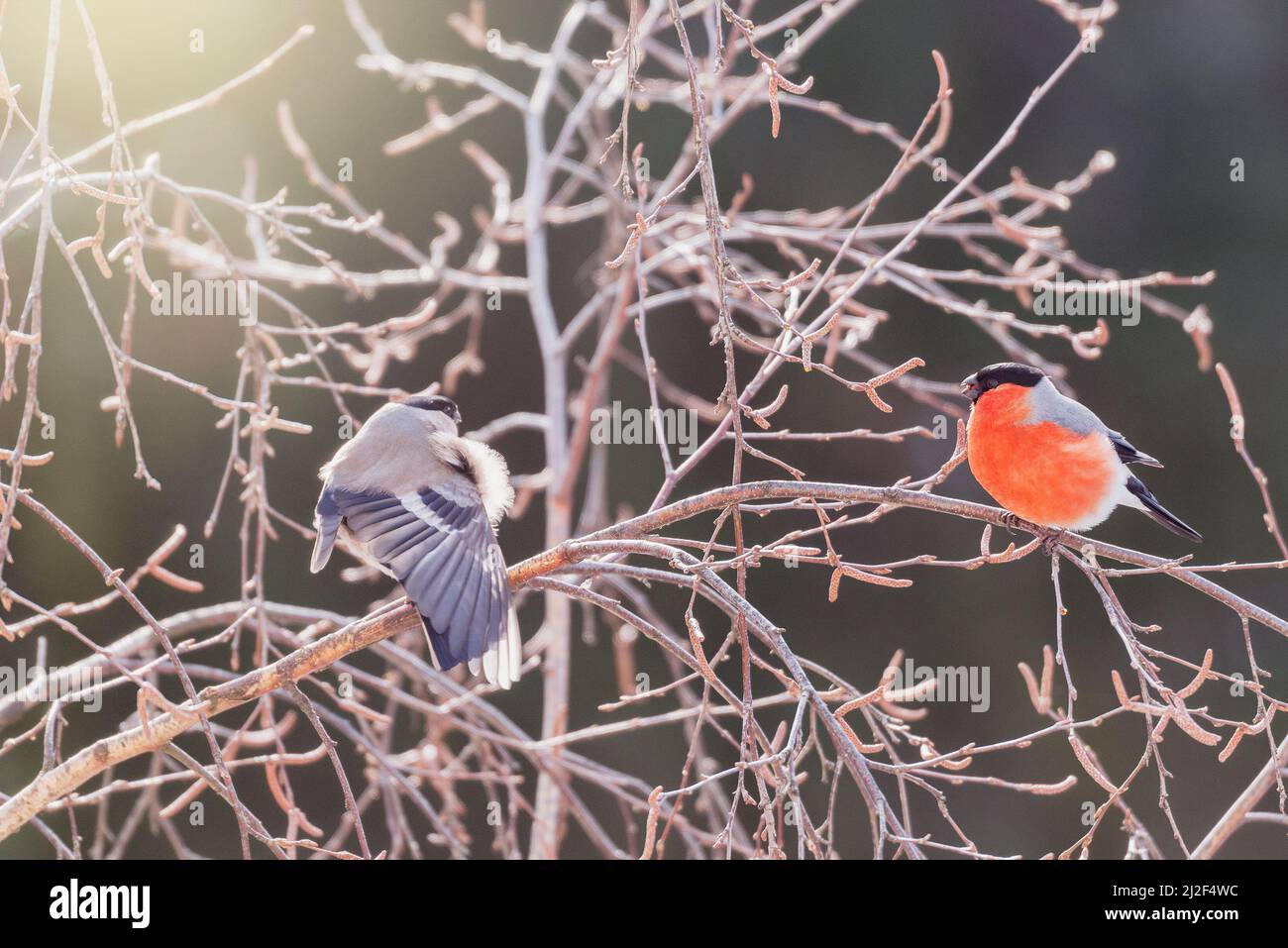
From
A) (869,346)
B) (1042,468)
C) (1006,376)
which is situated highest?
(869,346)

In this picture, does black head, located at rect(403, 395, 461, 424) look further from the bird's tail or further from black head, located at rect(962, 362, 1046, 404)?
the bird's tail

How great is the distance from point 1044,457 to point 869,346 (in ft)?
11.3

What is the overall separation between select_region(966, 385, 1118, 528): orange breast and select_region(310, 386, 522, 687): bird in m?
0.94

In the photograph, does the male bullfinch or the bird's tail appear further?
the bird's tail

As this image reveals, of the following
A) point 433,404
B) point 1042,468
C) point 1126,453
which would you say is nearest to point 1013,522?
point 1042,468

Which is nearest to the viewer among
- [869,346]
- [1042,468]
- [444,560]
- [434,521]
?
[444,560]

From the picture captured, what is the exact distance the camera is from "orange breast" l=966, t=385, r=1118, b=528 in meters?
2.44

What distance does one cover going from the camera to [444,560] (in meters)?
2.15

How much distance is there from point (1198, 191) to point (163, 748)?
626cm

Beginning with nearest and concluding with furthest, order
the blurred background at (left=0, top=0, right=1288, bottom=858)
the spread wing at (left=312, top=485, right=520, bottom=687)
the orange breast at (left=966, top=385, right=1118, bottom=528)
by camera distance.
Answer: the spread wing at (left=312, top=485, right=520, bottom=687) < the orange breast at (left=966, top=385, right=1118, bottom=528) < the blurred background at (left=0, top=0, right=1288, bottom=858)

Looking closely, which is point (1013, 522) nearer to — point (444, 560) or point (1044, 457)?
point (1044, 457)

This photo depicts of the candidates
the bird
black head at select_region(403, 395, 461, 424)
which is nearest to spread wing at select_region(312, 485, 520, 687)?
the bird
